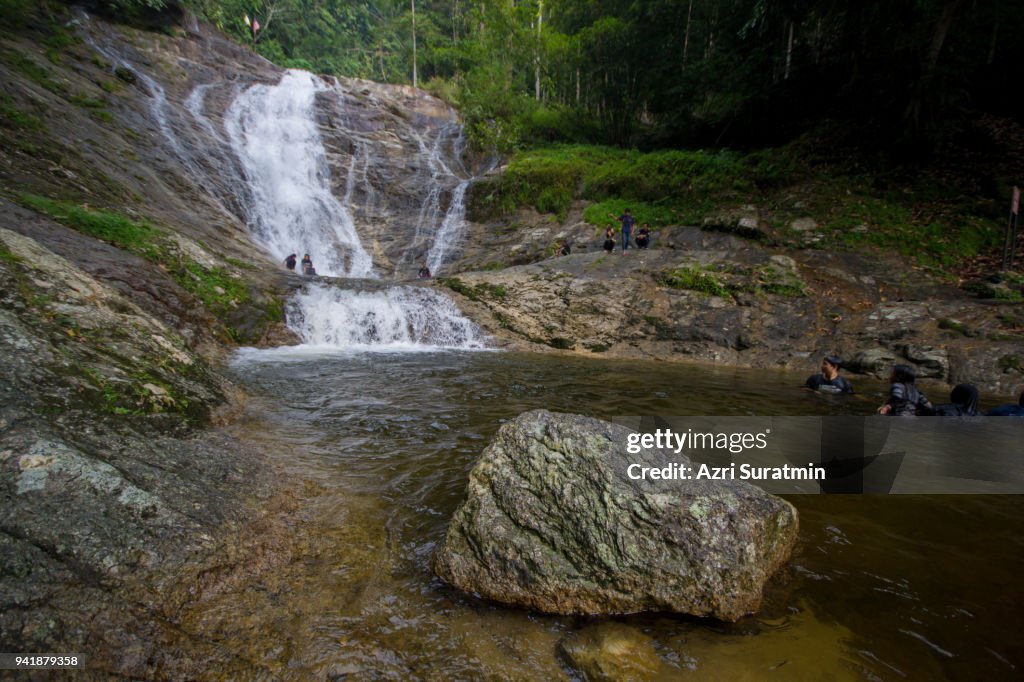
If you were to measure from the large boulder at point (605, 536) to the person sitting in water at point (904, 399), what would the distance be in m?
4.77

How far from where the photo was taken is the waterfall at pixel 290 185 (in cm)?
1894

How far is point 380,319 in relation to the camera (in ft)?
41.3

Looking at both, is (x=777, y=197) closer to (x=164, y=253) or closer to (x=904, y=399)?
(x=904, y=399)

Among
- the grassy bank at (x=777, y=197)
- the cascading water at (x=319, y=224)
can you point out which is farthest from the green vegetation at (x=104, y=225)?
the grassy bank at (x=777, y=197)

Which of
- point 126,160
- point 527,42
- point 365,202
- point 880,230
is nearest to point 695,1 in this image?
point 527,42

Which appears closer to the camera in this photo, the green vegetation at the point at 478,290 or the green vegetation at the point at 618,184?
the green vegetation at the point at 478,290

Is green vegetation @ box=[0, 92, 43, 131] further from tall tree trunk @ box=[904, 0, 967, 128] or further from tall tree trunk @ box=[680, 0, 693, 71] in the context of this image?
tall tree trunk @ box=[904, 0, 967, 128]

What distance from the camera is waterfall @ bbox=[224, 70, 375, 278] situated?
18.9 metres

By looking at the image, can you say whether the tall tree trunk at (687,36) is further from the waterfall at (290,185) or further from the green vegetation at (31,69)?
the green vegetation at (31,69)

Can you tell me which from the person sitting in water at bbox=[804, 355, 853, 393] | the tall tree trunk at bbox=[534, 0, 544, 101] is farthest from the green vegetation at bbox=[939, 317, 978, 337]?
the tall tree trunk at bbox=[534, 0, 544, 101]

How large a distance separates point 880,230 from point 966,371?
643cm

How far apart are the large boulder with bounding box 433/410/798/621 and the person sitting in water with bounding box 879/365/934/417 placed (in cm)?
477

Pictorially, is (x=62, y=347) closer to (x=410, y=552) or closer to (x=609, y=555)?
(x=410, y=552)

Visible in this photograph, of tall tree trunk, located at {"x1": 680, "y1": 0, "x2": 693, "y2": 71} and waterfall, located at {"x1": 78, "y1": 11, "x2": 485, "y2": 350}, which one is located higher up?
tall tree trunk, located at {"x1": 680, "y1": 0, "x2": 693, "y2": 71}
